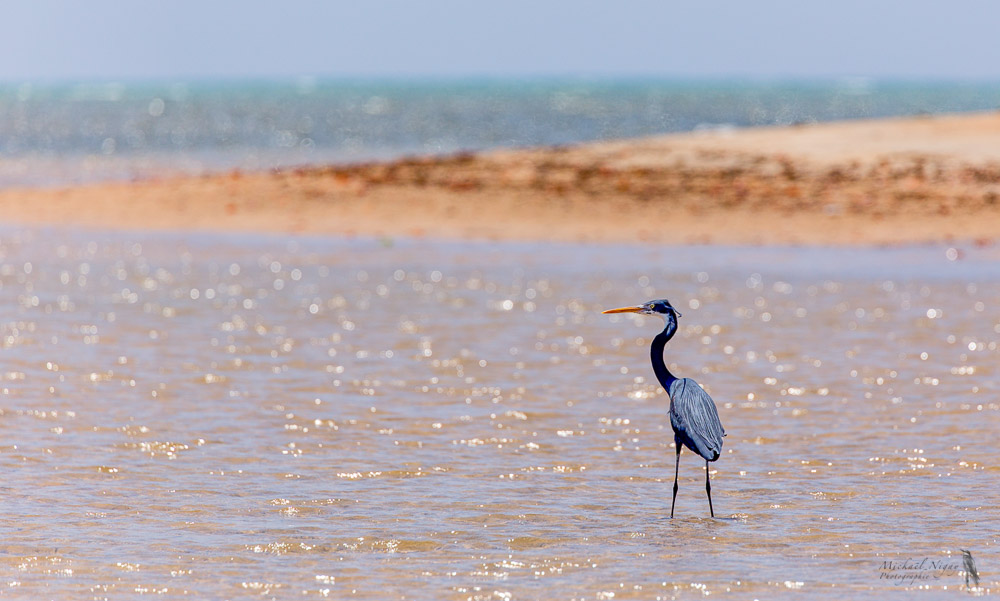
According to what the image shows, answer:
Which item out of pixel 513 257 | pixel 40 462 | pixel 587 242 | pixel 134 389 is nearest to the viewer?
pixel 40 462

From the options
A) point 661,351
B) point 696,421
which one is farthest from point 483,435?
point 696,421

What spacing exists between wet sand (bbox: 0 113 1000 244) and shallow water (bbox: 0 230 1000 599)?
12.0 ft

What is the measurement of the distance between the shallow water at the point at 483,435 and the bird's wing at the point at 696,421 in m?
0.39

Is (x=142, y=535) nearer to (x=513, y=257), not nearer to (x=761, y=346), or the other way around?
(x=761, y=346)

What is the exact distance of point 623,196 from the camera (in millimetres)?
21688

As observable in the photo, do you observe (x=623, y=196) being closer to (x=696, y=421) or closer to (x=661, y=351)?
(x=661, y=351)

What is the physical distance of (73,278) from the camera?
627 inches

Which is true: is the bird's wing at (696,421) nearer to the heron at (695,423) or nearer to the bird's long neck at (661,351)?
the heron at (695,423)

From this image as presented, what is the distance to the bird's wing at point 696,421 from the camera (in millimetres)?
7363

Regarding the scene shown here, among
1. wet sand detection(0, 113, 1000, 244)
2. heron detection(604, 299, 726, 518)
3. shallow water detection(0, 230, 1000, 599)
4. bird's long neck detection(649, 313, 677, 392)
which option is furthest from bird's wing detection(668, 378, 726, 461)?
wet sand detection(0, 113, 1000, 244)

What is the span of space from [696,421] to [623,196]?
14.4 meters

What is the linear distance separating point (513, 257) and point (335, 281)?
114 inches

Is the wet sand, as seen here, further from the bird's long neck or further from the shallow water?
the bird's long neck

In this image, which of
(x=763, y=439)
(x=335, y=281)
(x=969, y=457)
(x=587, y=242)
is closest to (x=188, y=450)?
(x=763, y=439)
